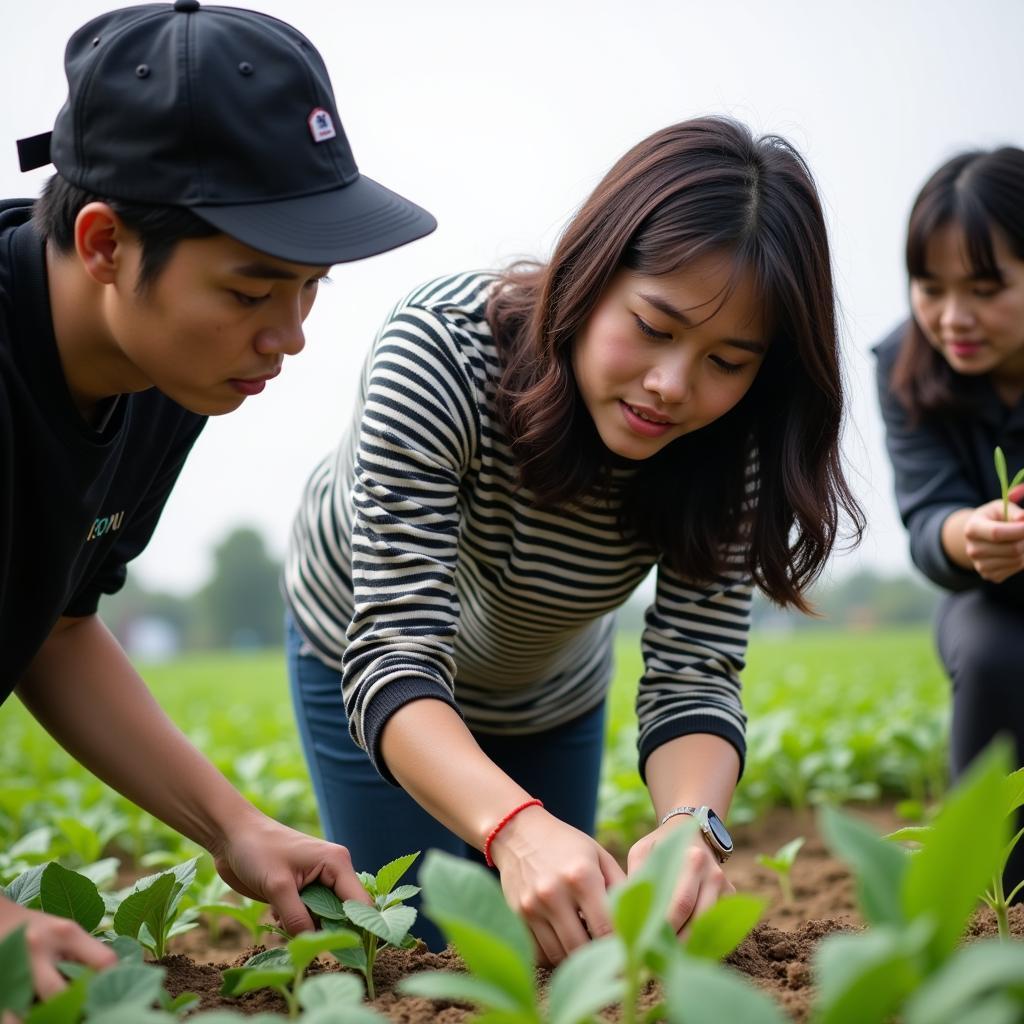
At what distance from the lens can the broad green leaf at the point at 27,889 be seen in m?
1.47

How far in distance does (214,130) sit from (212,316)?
8.4 inches

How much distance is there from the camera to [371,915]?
53.2 inches

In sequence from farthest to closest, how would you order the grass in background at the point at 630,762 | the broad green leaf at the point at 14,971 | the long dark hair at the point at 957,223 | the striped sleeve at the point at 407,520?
the grass in background at the point at 630,762 → the long dark hair at the point at 957,223 → the striped sleeve at the point at 407,520 → the broad green leaf at the point at 14,971

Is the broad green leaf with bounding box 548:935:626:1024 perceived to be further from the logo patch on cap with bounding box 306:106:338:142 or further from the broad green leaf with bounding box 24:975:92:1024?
the logo patch on cap with bounding box 306:106:338:142

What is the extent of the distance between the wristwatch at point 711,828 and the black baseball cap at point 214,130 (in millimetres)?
885

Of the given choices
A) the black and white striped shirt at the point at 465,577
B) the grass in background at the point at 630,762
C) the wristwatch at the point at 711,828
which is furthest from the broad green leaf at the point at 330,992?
the grass in background at the point at 630,762

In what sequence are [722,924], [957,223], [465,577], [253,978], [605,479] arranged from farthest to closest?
[957,223]
[465,577]
[605,479]
[253,978]
[722,924]

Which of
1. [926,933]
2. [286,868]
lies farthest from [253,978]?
[926,933]

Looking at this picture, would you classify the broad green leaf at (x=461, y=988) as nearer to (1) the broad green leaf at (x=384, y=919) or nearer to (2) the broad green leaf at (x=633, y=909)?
(2) the broad green leaf at (x=633, y=909)

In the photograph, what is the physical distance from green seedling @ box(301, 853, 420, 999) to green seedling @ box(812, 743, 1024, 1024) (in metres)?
0.62

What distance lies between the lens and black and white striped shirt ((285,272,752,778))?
1.67 metres

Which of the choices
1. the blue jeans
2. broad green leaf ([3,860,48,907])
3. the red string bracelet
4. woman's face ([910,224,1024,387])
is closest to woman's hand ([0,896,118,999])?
broad green leaf ([3,860,48,907])

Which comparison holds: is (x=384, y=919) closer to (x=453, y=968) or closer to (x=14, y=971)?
(x=453, y=968)

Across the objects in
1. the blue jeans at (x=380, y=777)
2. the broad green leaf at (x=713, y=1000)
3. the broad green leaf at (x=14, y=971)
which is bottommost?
the blue jeans at (x=380, y=777)
